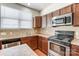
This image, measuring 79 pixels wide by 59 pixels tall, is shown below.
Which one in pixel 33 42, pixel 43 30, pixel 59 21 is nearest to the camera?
pixel 59 21

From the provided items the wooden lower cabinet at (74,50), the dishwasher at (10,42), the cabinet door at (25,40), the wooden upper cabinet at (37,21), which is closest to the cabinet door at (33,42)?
the cabinet door at (25,40)

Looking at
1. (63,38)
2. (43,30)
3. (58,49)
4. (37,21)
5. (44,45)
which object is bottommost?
(44,45)

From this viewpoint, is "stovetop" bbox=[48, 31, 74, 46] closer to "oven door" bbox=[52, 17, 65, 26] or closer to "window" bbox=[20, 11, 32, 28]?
"oven door" bbox=[52, 17, 65, 26]

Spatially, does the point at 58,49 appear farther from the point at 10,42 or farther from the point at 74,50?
the point at 10,42

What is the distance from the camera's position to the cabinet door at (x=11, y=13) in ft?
9.27

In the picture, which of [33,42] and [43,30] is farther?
[43,30]

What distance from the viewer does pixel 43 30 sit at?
371cm

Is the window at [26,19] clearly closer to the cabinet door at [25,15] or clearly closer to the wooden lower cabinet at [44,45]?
the cabinet door at [25,15]

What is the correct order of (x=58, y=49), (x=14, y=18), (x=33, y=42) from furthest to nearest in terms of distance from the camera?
(x=33, y=42) < (x=14, y=18) < (x=58, y=49)

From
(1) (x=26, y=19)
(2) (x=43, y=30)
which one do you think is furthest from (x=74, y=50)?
(1) (x=26, y=19)

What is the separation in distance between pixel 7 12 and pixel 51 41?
1.88m

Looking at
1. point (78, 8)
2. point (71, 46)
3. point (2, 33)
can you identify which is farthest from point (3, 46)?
point (78, 8)

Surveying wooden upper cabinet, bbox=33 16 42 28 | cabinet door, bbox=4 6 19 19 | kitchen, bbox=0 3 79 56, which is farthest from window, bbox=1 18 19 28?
wooden upper cabinet, bbox=33 16 42 28

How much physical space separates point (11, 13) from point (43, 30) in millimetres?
1582
